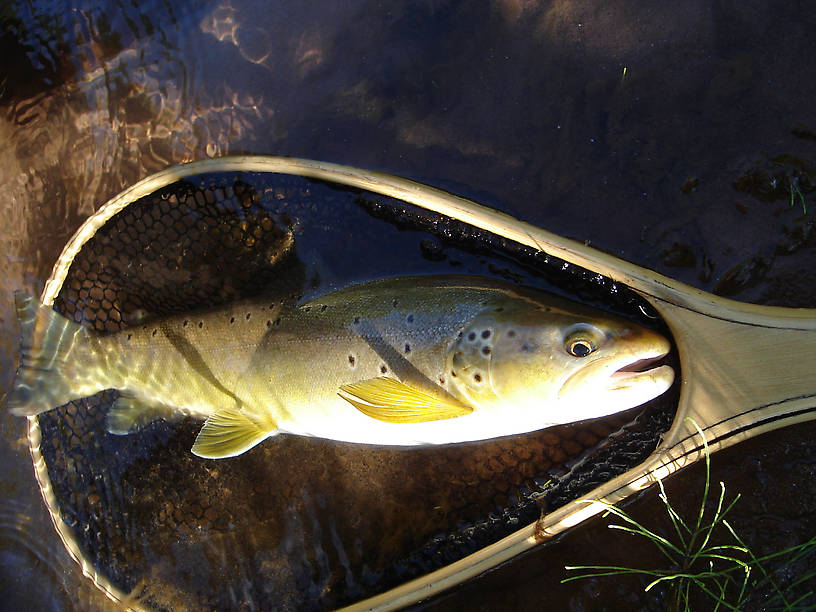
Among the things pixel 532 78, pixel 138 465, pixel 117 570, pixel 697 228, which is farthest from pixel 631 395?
pixel 117 570

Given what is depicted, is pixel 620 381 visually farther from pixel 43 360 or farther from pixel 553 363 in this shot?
pixel 43 360

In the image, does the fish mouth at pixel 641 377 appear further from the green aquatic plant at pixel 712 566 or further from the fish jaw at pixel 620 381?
the green aquatic plant at pixel 712 566

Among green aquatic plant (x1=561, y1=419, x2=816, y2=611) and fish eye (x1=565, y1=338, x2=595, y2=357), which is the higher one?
fish eye (x1=565, y1=338, x2=595, y2=357)

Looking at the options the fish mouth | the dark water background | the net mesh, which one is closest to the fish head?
the fish mouth

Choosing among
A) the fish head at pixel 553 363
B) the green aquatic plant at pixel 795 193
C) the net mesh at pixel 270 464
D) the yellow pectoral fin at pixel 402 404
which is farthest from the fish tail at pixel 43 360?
the green aquatic plant at pixel 795 193

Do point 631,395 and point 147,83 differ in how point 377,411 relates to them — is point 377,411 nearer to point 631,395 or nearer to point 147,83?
point 631,395

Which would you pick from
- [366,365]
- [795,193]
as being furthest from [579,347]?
[795,193]

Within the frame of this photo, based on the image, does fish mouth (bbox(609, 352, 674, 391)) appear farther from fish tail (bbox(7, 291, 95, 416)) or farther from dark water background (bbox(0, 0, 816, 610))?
fish tail (bbox(7, 291, 95, 416))
